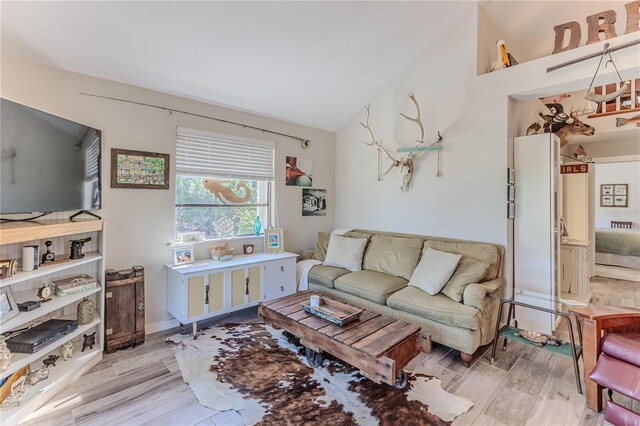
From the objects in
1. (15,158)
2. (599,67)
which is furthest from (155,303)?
(599,67)

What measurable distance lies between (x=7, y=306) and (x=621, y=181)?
1049 centimetres

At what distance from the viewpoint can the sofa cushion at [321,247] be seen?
13.7 feet

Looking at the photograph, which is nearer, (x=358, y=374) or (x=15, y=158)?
(x=15, y=158)

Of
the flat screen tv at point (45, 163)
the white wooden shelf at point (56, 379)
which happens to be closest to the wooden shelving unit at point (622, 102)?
the flat screen tv at point (45, 163)

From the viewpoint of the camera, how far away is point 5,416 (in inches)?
68.4

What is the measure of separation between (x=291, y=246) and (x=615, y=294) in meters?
4.75

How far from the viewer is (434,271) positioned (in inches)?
116

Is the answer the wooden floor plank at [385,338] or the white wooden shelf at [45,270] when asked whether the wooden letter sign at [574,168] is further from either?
the white wooden shelf at [45,270]

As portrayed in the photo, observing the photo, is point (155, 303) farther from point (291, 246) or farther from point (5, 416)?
point (291, 246)

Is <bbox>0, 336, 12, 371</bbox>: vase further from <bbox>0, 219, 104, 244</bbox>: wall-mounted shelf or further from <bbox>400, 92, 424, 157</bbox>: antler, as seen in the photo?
<bbox>400, 92, 424, 157</bbox>: antler

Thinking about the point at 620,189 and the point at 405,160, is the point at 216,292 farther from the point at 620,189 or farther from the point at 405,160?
the point at 620,189

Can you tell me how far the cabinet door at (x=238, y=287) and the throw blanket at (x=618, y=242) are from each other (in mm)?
6789

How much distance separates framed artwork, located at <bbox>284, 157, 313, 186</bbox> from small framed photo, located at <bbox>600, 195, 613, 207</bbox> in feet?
24.5

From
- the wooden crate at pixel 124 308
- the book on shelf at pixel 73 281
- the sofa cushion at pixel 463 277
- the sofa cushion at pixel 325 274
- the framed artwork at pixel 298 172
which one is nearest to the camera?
the book on shelf at pixel 73 281
